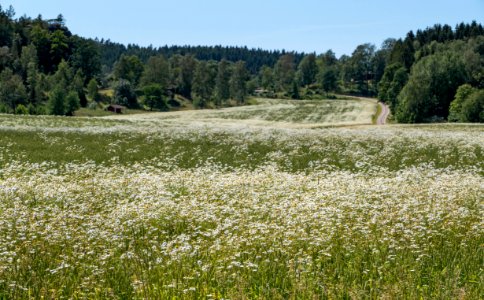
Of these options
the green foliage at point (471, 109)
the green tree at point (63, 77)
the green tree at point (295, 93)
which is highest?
the green tree at point (63, 77)

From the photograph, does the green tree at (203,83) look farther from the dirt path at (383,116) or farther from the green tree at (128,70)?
the dirt path at (383,116)

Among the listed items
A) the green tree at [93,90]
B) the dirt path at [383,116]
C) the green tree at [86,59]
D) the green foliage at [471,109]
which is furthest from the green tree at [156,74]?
the green foliage at [471,109]

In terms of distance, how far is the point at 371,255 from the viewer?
8688mm

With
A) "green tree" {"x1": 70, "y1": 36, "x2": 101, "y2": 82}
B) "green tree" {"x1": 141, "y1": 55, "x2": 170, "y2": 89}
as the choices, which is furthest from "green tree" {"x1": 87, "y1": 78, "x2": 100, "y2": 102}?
"green tree" {"x1": 70, "y1": 36, "x2": 101, "y2": 82}

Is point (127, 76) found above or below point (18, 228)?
above

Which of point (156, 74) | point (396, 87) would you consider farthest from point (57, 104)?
point (396, 87)

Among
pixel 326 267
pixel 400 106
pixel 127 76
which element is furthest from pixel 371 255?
pixel 127 76

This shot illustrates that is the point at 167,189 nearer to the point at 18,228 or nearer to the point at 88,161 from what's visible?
the point at 18,228

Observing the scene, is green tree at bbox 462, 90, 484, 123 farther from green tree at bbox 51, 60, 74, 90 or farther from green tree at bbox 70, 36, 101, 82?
green tree at bbox 70, 36, 101, 82

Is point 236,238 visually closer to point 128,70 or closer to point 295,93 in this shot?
point 128,70

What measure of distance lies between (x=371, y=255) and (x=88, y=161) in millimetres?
18881

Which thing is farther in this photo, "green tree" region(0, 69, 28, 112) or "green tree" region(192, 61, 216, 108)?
"green tree" region(192, 61, 216, 108)

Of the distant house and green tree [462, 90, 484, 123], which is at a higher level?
green tree [462, 90, 484, 123]

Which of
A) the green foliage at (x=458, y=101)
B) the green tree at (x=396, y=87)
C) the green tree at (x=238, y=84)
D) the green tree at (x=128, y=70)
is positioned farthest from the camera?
the green tree at (x=128, y=70)
